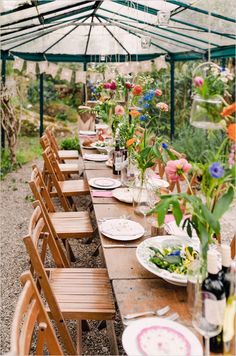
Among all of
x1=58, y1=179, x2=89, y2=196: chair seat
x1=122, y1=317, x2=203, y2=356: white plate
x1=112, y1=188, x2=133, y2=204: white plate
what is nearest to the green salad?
x1=122, y1=317, x2=203, y2=356: white plate

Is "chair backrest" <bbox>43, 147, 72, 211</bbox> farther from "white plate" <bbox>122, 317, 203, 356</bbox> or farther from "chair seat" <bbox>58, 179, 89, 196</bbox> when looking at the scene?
"white plate" <bbox>122, 317, 203, 356</bbox>

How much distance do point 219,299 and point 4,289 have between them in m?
2.51

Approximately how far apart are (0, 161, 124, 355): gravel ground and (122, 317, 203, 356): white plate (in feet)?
4.30

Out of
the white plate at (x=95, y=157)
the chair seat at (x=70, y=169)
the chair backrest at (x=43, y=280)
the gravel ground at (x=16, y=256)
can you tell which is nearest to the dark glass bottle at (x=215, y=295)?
the chair backrest at (x=43, y=280)

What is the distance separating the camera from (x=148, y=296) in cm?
164

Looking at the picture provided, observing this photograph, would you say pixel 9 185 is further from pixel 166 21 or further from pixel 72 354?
pixel 72 354

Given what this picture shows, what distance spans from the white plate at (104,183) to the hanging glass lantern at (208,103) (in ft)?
6.34

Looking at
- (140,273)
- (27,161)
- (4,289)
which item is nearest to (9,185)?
(27,161)

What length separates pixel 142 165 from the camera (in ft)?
8.59

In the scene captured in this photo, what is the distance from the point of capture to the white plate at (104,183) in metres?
3.28

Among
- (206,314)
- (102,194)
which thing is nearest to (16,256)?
(102,194)

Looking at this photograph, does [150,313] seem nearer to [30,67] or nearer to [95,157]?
[95,157]

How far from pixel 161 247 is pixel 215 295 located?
708mm

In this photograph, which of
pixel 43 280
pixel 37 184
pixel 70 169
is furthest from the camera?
pixel 70 169
